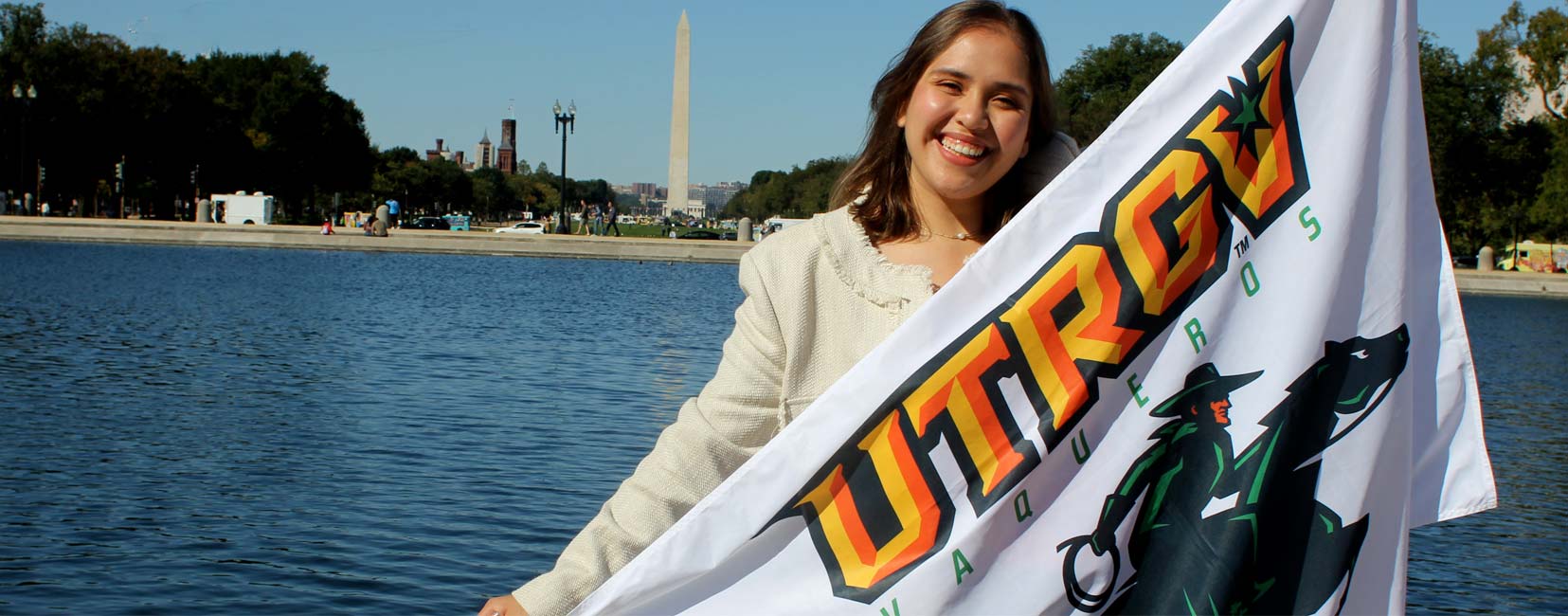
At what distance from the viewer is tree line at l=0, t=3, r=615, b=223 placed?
214ft

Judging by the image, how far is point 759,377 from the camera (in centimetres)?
253

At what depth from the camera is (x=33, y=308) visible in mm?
24484

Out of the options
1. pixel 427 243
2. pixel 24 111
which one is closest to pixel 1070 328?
pixel 427 243

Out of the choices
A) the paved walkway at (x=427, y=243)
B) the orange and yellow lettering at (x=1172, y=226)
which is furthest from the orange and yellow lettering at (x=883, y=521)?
the paved walkway at (x=427, y=243)

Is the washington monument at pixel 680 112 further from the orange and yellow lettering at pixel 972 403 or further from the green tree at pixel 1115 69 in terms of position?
the orange and yellow lettering at pixel 972 403

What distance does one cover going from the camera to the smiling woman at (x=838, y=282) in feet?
8.19

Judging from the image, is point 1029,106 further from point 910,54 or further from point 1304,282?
point 1304,282

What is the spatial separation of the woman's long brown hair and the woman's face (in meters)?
0.03

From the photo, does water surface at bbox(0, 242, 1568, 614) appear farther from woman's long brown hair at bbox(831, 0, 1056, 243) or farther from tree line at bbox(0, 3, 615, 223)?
tree line at bbox(0, 3, 615, 223)

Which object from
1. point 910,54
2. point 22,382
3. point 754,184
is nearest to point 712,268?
point 22,382

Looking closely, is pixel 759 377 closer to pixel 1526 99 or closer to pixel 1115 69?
pixel 1526 99

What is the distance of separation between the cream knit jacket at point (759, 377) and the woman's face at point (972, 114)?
0.58ft

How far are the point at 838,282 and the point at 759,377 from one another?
0.21 meters

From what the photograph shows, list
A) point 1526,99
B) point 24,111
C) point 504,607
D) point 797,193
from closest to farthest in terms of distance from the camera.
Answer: point 504,607 < point 24,111 < point 1526,99 < point 797,193
